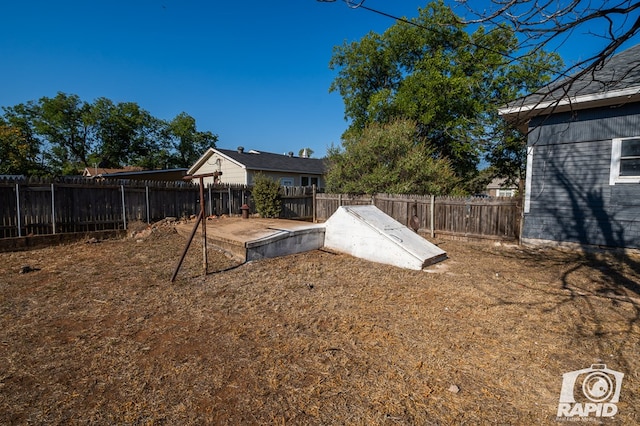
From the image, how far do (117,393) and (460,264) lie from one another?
609 centimetres

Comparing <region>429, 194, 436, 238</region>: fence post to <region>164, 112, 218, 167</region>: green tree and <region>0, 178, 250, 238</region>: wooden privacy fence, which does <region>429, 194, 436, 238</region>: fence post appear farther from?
<region>164, 112, 218, 167</region>: green tree

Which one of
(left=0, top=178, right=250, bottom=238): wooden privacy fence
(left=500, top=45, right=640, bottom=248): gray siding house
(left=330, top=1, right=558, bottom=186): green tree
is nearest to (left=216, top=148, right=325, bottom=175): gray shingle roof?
(left=330, top=1, right=558, bottom=186): green tree

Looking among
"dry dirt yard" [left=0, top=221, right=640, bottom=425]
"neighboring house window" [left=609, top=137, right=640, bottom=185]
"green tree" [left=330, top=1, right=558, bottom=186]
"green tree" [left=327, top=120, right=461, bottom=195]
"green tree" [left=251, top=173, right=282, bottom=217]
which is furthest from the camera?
"green tree" [left=330, top=1, right=558, bottom=186]

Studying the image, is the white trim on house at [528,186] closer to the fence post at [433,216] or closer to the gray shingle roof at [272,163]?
the fence post at [433,216]

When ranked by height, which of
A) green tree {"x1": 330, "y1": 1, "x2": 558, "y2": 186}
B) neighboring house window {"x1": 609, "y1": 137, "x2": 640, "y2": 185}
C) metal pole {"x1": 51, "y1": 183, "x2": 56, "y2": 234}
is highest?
green tree {"x1": 330, "y1": 1, "x2": 558, "y2": 186}

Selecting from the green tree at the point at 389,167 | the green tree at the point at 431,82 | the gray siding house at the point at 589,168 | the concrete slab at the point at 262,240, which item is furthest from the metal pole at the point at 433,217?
the green tree at the point at 431,82

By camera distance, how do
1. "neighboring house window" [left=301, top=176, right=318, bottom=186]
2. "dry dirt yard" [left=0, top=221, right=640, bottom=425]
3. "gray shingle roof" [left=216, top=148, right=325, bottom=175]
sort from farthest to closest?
"neighboring house window" [left=301, top=176, right=318, bottom=186] < "gray shingle roof" [left=216, top=148, right=325, bottom=175] < "dry dirt yard" [left=0, top=221, right=640, bottom=425]

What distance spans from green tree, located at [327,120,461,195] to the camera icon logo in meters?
9.03

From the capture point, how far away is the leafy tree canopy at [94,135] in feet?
99.1

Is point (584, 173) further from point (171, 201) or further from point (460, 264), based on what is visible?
point (171, 201)

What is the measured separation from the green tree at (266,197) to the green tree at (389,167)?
2.77 meters

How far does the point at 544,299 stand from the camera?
4.29 meters

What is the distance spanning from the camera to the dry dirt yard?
84.5 inches

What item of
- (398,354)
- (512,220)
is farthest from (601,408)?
(512,220)
